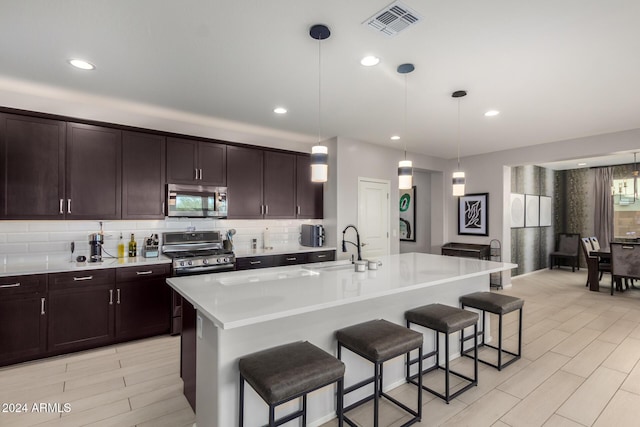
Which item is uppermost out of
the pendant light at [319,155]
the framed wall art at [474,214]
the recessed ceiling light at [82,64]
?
the recessed ceiling light at [82,64]

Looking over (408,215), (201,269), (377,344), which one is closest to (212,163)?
(201,269)

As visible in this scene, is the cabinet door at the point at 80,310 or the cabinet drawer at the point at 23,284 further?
the cabinet door at the point at 80,310

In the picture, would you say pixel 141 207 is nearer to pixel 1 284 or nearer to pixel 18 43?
pixel 1 284

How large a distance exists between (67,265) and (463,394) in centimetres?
394

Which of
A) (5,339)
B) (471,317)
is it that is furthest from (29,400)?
(471,317)

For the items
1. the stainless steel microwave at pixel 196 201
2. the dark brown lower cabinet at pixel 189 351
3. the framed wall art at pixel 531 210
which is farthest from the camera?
the framed wall art at pixel 531 210

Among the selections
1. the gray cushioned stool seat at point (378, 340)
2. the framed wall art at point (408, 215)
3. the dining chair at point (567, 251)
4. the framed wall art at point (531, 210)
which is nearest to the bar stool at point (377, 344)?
the gray cushioned stool seat at point (378, 340)

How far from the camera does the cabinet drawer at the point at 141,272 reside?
11.3ft

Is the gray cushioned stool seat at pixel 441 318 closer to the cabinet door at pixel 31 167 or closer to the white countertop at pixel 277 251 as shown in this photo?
the white countertop at pixel 277 251

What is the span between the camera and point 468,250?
624cm

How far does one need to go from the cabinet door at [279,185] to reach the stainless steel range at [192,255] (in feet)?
2.96

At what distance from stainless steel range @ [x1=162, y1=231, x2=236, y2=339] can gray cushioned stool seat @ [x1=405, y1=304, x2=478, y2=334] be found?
93.9 inches

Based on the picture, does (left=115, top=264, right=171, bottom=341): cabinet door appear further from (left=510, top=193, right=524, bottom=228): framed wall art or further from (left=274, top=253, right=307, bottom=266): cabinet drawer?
(left=510, top=193, right=524, bottom=228): framed wall art

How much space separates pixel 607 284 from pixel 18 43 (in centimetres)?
963
